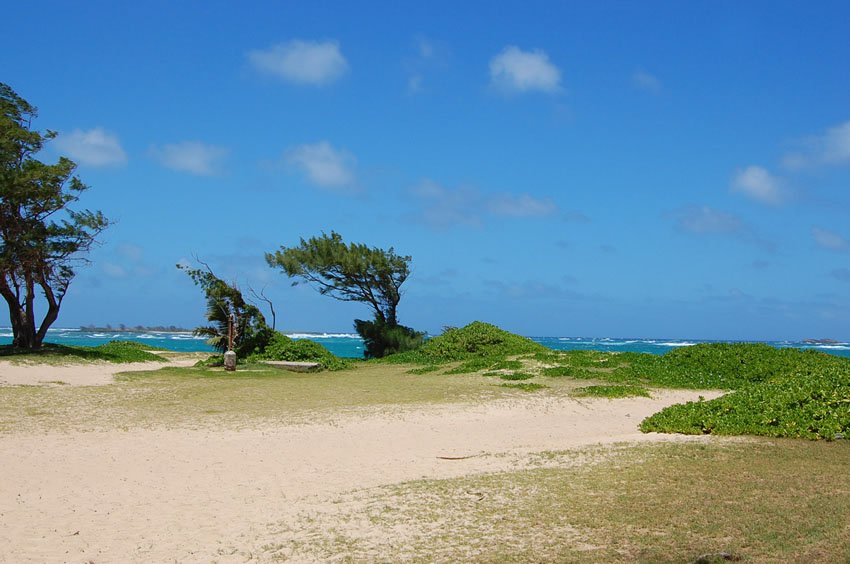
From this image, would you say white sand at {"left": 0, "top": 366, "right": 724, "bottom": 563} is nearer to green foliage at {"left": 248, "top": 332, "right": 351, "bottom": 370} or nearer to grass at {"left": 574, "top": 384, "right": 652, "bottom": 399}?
grass at {"left": 574, "top": 384, "right": 652, "bottom": 399}

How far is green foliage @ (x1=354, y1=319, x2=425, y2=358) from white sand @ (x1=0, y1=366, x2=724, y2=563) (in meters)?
18.9

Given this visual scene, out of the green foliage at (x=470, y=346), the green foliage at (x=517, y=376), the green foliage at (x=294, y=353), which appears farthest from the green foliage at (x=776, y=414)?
the green foliage at (x=294, y=353)

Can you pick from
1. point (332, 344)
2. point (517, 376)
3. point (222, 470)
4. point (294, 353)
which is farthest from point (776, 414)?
Answer: point (332, 344)

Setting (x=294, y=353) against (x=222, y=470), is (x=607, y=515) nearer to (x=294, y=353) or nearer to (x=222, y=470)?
(x=222, y=470)

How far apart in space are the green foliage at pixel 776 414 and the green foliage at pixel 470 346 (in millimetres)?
14464

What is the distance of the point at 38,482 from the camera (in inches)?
322

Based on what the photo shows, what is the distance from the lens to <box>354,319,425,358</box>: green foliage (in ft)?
109

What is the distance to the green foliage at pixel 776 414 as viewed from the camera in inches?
414

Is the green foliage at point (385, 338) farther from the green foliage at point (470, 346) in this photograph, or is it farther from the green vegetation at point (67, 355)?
the green vegetation at point (67, 355)

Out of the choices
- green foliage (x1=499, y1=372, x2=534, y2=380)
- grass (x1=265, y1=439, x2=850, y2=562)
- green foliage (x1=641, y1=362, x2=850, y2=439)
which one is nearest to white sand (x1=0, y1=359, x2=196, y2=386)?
green foliage (x1=499, y1=372, x2=534, y2=380)

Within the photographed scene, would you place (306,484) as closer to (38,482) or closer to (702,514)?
→ (38,482)

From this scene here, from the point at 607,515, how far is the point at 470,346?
886 inches

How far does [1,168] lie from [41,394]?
12.6 m

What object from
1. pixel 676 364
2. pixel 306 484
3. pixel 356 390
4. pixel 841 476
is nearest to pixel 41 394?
pixel 356 390
